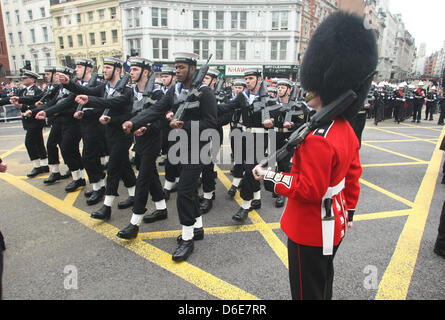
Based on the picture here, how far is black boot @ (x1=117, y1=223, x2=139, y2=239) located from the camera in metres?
3.66

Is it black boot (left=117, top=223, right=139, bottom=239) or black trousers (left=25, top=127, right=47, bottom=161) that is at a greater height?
black trousers (left=25, top=127, right=47, bottom=161)

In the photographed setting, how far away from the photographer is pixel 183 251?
10.9 ft

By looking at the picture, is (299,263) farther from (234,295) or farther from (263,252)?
(263,252)

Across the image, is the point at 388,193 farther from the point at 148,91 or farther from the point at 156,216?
the point at 148,91

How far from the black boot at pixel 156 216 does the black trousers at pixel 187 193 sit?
3.48 feet

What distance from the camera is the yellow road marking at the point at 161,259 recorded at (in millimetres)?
2744

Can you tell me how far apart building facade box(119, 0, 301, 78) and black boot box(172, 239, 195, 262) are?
3139cm

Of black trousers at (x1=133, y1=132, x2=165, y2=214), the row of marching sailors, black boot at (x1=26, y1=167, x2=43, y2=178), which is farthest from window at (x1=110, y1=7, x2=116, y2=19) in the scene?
black trousers at (x1=133, y1=132, x2=165, y2=214)

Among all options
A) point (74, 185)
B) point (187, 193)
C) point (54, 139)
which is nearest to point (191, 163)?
point (187, 193)

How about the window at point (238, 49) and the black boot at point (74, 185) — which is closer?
the black boot at point (74, 185)

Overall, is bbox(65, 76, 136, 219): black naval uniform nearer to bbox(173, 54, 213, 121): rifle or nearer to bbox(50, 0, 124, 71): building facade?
bbox(173, 54, 213, 121): rifle

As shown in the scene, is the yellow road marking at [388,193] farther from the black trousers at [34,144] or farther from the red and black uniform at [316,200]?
the black trousers at [34,144]

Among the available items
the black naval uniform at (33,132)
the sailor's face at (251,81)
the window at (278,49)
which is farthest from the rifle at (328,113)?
the window at (278,49)

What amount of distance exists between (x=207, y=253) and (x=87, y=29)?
41484 millimetres
